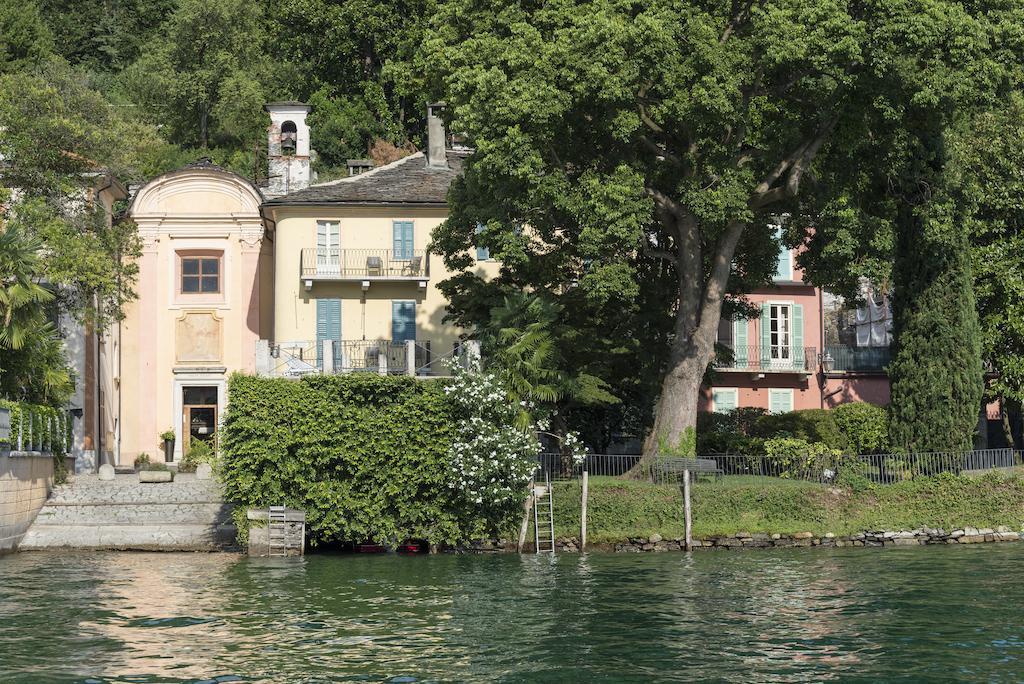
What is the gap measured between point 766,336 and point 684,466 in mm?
19773

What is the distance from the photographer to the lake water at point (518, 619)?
20.0 metres

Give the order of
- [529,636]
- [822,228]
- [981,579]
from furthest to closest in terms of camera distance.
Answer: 1. [822,228]
2. [981,579]
3. [529,636]

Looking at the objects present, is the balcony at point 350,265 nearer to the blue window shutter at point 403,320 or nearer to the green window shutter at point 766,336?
the blue window shutter at point 403,320

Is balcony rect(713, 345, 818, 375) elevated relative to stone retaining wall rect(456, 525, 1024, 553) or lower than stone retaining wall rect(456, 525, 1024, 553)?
elevated

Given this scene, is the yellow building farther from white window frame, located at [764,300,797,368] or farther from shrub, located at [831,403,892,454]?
shrub, located at [831,403,892,454]

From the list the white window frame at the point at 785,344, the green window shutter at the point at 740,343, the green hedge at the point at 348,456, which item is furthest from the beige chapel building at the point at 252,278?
the green hedge at the point at 348,456

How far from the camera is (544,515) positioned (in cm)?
3647

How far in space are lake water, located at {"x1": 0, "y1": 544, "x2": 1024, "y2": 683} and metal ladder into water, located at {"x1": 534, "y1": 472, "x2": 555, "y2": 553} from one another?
6.94 feet

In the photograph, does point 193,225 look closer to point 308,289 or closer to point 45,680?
point 308,289

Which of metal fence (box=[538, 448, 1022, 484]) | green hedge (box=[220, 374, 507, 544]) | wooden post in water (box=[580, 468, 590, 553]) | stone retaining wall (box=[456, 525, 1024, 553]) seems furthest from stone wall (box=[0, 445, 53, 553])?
wooden post in water (box=[580, 468, 590, 553])

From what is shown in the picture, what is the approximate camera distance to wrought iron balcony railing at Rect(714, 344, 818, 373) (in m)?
55.1

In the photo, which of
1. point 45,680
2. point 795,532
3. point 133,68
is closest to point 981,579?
point 795,532

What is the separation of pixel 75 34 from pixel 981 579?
6657 cm

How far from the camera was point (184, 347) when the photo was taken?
51.7 metres
